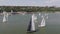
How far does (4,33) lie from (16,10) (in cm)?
5166

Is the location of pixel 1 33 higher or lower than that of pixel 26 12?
lower

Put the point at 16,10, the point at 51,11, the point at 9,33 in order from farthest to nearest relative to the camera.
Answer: the point at 51,11
the point at 16,10
the point at 9,33

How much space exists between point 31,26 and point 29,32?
701 millimetres

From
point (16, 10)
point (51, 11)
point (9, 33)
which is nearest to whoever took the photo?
point (9, 33)

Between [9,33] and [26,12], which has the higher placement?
[26,12]

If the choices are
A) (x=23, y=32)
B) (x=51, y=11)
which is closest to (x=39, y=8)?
(x=51, y=11)

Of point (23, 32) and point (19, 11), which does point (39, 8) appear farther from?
point (23, 32)

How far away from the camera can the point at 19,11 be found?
78.4m

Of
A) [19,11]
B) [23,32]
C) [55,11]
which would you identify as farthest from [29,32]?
[55,11]

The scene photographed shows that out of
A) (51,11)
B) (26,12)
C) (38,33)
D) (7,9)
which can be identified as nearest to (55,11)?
(51,11)

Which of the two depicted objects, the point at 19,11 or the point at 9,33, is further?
the point at 19,11

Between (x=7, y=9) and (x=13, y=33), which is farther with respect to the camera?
(x=7, y=9)

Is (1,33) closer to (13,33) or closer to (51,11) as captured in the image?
(13,33)

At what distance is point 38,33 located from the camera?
89.5 feet
